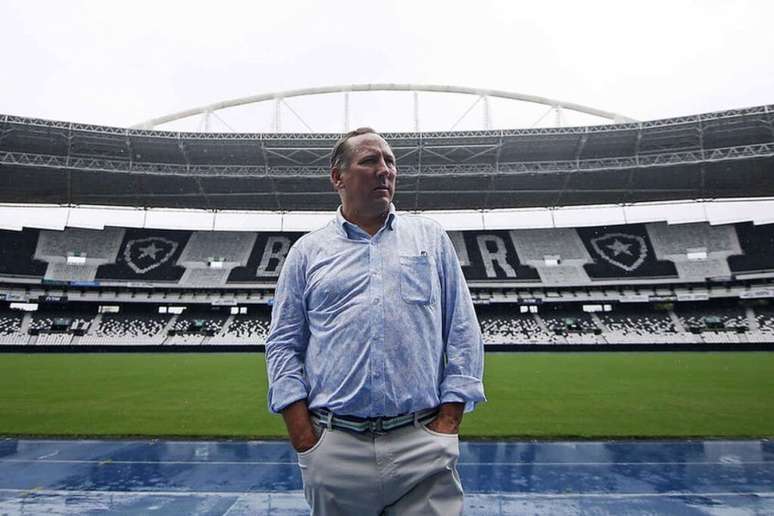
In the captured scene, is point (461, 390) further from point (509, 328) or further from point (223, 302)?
point (223, 302)

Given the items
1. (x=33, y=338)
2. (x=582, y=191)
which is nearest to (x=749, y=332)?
(x=582, y=191)

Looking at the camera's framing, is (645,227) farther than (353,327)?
Yes

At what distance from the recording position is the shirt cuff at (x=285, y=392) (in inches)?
71.8

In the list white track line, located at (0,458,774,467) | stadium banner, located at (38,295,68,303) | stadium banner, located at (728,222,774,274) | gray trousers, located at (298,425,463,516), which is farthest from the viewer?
stadium banner, located at (38,295,68,303)

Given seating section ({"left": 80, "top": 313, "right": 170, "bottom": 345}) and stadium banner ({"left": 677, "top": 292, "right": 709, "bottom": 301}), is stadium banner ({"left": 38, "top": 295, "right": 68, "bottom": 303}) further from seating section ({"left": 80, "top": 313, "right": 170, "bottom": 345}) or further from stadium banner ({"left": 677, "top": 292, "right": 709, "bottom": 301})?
stadium banner ({"left": 677, "top": 292, "right": 709, "bottom": 301})

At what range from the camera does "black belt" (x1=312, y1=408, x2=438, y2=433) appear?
173 cm

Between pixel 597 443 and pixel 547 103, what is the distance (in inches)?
1462

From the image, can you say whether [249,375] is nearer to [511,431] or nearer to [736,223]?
[511,431]

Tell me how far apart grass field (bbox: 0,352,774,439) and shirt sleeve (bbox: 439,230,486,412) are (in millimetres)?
7035

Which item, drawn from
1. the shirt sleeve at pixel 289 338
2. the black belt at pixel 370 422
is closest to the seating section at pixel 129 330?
the shirt sleeve at pixel 289 338

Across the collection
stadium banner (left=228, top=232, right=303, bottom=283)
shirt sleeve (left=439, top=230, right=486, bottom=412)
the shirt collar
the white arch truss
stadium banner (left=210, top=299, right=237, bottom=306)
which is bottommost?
stadium banner (left=210, top=299, right=237, bottom=306)

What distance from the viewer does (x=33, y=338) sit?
33125mm

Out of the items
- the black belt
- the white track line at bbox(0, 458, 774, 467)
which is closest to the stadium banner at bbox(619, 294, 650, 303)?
the white track line at bbox(0, 458, 774, 467)

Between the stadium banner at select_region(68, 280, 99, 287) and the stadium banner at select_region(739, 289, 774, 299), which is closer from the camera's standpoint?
the stadium banner at select_region(739, 289, 774, 299)
